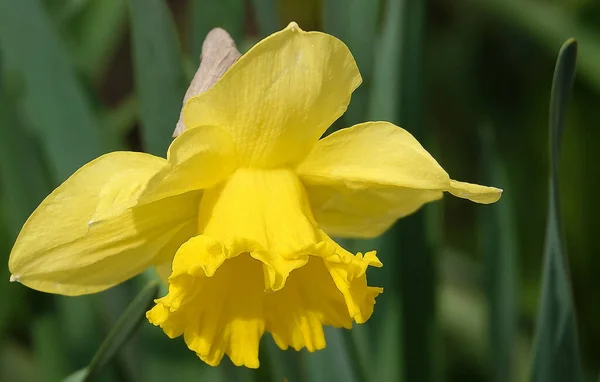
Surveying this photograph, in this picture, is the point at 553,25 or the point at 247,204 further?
the point at 553,25

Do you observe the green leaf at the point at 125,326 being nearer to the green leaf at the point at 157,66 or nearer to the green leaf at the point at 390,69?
the green leaf at the point at 157,66

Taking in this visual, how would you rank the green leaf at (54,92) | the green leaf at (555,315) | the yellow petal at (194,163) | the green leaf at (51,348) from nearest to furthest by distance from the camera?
the yellow petal at (194,163) < the green leaf at (555,315) < the green leaf at (54,92) < the green leaf at (51,348)

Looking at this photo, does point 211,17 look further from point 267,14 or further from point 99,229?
point 99,229

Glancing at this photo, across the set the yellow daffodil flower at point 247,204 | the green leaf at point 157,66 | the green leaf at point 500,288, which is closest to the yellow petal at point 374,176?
the yellow daffodil flower at point 247,204

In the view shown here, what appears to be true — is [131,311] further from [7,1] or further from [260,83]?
[7,1]

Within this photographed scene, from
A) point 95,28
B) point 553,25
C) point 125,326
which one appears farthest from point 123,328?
point 553,25

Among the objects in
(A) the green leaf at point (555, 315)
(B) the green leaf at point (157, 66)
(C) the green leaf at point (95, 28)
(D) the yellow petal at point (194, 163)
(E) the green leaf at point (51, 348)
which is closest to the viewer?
(D) the yellow petal at point (194, 163)
